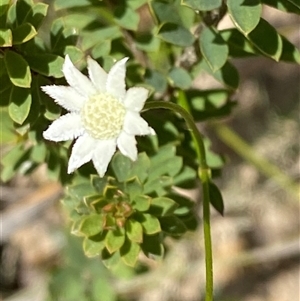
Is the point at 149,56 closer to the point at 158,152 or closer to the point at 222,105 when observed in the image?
the point at 222,105

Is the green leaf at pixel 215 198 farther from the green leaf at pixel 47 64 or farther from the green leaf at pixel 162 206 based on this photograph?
the green leaf at pixel 47 64

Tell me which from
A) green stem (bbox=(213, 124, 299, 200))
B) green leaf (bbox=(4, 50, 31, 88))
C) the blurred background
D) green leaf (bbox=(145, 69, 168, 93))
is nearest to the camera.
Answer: green leaf (bbox=(4, 50, 31, 88))

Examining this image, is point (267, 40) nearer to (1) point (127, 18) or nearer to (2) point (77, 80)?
(1) point (127, 18)

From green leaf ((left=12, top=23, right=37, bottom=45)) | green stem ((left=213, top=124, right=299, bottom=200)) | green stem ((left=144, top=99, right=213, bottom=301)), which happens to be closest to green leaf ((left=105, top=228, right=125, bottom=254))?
green stem ((left=144, top=99, right=213, bottom=301))

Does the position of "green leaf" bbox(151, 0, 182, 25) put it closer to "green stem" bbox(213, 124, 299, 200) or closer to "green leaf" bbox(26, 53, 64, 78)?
"green leaf" bbox(26, 53, 64, 78)

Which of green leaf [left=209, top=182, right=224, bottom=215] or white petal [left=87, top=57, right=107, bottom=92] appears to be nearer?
white petal [left=87, top=57, right=107, bottom=92]

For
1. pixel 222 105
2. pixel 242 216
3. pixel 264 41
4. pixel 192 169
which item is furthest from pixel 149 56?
pixel 242 216

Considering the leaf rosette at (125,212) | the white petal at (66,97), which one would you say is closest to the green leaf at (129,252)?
the leaf rosette at (125,212)

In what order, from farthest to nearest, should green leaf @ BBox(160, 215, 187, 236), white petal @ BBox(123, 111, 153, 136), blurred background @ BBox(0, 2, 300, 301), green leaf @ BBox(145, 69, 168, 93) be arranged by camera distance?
blurred background @ BBox(0, 2, 300, 301)
green leaf @ BBox(145, 69, 168, 93)
green leaf @ BBox(160, 215, 187, 236)
white petal @ BBox(123, 111, 153, 136)
